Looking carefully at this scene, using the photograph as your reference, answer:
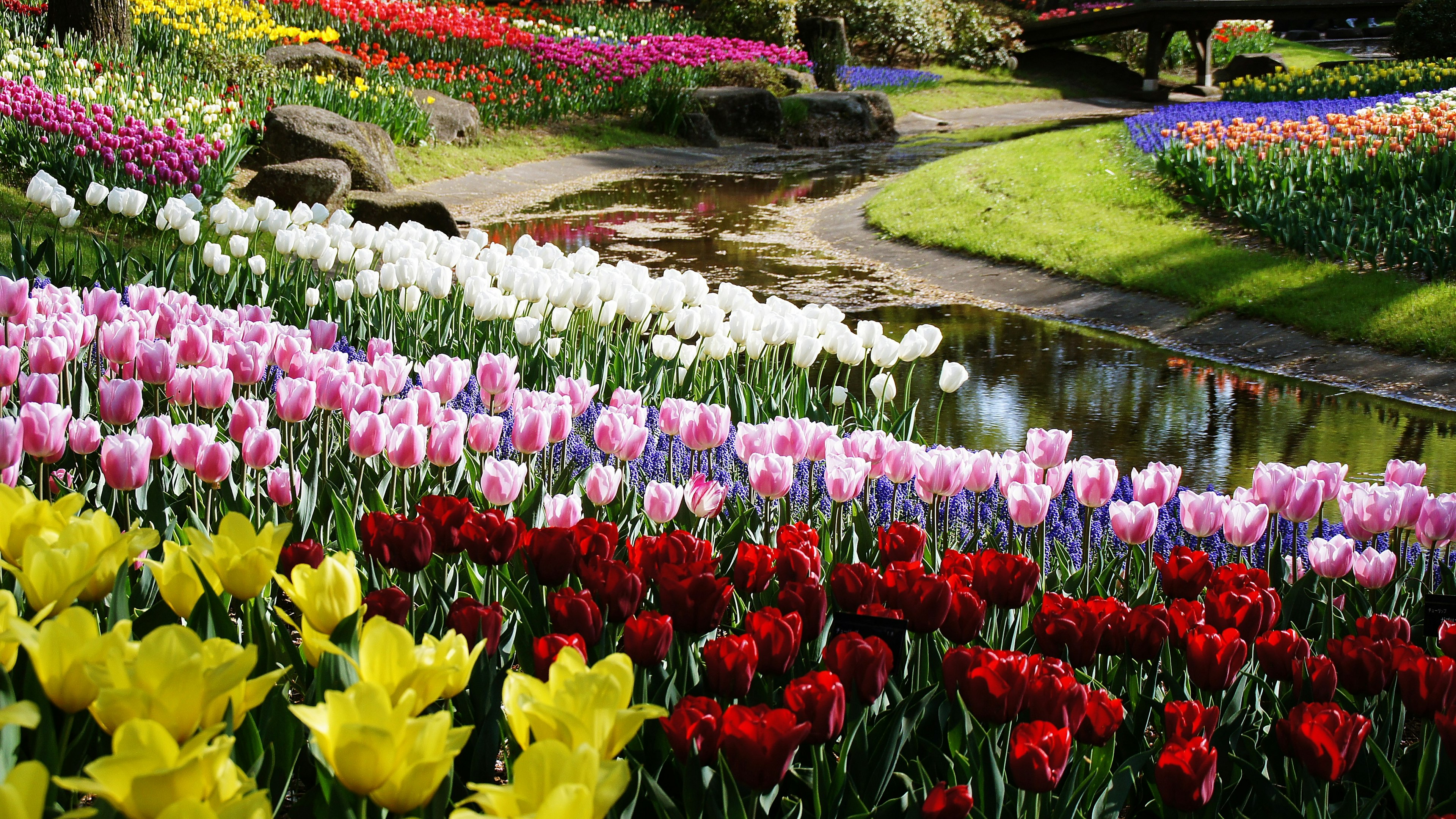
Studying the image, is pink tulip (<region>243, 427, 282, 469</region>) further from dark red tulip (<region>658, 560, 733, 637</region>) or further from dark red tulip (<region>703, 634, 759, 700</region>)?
dark red tulip (<region>703, 634, 759, 700</region>)

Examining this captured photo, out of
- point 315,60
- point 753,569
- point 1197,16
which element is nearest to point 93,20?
point 315,60

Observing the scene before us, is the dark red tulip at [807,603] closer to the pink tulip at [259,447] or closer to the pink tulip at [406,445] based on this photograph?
the pink tulip at [406,445]

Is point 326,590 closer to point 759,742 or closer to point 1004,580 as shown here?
point 759,742

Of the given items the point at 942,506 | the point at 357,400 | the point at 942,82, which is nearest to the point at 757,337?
the point at 942,506

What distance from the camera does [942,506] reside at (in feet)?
11.5

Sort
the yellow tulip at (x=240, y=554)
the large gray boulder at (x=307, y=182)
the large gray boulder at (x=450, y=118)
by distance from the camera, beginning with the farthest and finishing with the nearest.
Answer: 1. the large gray boulder at (x=450, y=118)
2. the large gray boulder at (x=307, y=182)
3. the yellow tulip at (x=240, y=554)

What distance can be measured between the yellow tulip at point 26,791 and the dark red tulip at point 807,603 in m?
1.05

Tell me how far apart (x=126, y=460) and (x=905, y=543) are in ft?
4.61

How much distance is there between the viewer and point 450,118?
14.6m

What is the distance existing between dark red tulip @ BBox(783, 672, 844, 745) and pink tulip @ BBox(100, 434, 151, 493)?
1.38 m

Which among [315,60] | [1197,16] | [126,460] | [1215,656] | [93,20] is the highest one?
[1197,16]

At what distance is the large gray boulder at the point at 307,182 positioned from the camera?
9.73 m

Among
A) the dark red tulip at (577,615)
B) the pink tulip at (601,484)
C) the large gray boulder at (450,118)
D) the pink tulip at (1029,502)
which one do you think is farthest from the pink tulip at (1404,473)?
the large gray boulder at (450,118)

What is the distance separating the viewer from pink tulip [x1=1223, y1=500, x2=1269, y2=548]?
7.87ft
